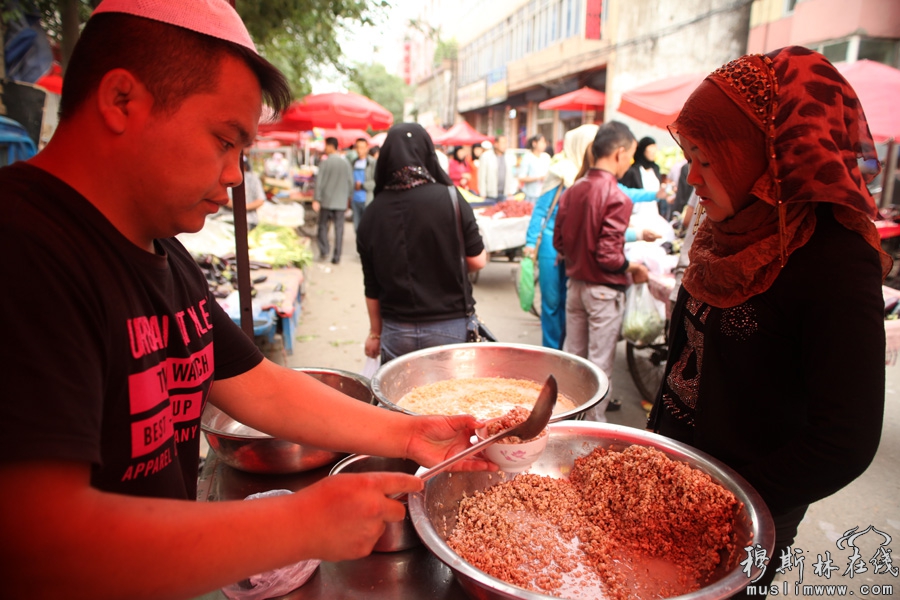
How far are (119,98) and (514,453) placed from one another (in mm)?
1100

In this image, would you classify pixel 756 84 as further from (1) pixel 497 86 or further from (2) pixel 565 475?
(1) pixel 497 86

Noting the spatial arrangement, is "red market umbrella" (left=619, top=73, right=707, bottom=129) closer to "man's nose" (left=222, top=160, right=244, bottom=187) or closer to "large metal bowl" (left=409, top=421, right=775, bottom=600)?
"large metal bowl" (left=409, top=421, right=775, bottom=600)

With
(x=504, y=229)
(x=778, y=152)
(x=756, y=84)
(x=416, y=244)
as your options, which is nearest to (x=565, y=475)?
(x=778, y=152)

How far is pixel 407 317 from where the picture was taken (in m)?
3.02

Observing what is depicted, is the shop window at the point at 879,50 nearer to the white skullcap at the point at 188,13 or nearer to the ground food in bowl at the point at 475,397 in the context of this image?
the ground food in bowl at the point at 475,397

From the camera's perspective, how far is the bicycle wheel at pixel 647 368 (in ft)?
15.4

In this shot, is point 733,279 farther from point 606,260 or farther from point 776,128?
point 606,260

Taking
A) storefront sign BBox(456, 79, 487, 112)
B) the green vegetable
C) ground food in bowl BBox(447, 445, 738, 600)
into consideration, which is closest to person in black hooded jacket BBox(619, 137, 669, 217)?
the green vegetable

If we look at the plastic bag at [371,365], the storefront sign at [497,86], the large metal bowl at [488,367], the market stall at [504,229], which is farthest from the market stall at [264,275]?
the storefront sign at [497,86]

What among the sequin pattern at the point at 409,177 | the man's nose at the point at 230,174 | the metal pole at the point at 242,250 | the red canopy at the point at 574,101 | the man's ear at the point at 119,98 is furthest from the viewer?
the red canopy at the point at 574,101

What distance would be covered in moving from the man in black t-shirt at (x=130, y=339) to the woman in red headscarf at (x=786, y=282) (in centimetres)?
99

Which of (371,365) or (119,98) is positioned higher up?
(119,98)

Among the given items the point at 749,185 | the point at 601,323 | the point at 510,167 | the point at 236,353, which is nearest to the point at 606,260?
the point at 601,323

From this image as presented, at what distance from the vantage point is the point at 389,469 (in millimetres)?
1559
